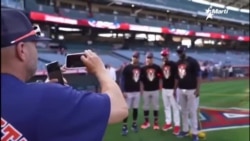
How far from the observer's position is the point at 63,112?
116 cm

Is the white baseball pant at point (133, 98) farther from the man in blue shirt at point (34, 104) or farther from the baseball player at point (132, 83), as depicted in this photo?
the man in blue shirt at point (34, 104)

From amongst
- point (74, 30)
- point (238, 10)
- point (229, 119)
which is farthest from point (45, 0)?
point (238, 10)

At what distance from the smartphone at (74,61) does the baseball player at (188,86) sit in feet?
15.3

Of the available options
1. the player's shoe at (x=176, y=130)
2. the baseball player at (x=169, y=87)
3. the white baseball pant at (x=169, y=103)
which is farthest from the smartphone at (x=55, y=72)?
the white baseball pant at (x=169, y=103)

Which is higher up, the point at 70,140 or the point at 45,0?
the point at 45,0

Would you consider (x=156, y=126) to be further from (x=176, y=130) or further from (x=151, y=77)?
(x=151, y=77)

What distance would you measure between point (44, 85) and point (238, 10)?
1.64 meters

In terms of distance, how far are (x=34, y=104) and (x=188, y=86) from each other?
5212 millimetres

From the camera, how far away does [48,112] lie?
3.72ft

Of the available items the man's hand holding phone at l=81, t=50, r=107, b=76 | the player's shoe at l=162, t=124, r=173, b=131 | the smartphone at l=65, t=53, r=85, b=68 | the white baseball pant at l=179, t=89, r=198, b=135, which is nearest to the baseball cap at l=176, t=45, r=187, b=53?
the white baseball pant at l=179, t=89, r=198, b=135

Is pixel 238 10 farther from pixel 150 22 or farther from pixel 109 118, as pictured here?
pixel 150 22

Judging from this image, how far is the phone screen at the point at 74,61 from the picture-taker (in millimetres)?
1425

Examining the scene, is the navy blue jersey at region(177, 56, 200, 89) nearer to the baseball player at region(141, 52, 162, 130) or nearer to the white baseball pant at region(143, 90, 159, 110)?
the baseball player at region(141, 52, 162, 130)

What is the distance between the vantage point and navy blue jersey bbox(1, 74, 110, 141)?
1120mm
